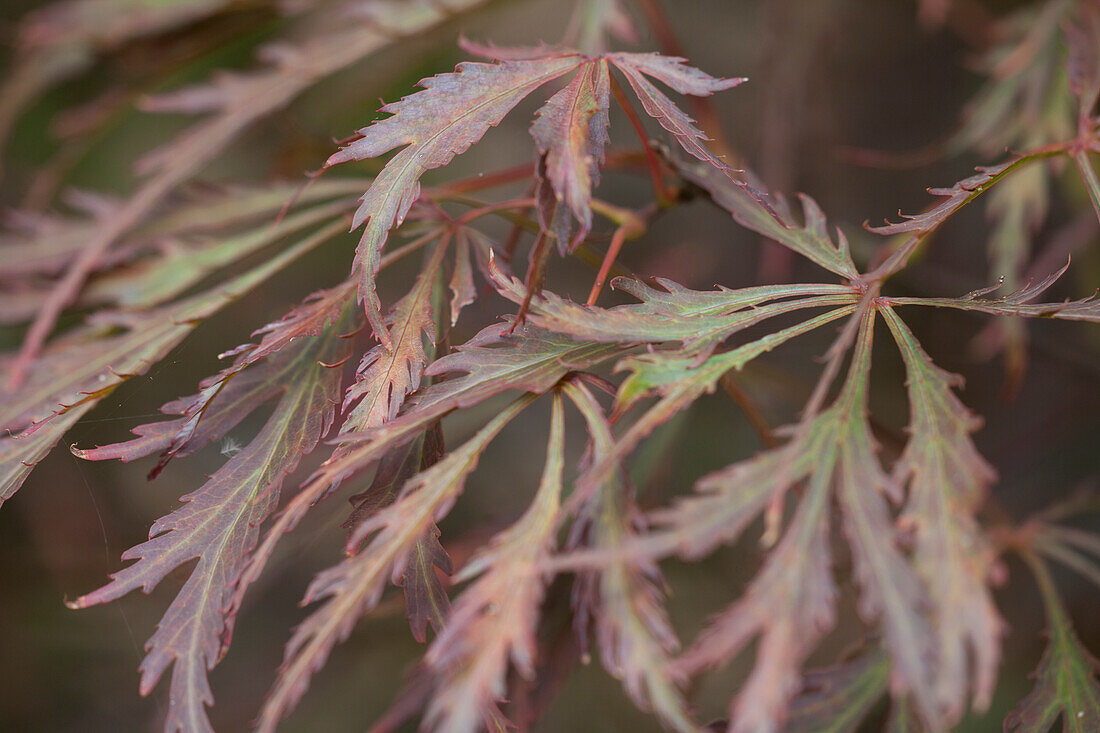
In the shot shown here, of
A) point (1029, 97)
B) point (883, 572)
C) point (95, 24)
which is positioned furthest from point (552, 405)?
point (95, 24)

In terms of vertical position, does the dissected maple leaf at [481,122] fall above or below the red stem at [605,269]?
above

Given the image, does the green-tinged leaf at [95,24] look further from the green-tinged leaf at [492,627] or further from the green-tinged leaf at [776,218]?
the green-tinged leaf at [492,627]

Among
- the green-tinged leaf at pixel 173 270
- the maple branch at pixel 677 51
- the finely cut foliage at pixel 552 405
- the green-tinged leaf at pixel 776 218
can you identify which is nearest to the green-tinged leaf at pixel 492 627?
the finely cut foliage at pixel 552 405

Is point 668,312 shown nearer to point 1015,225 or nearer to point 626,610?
point 626,610

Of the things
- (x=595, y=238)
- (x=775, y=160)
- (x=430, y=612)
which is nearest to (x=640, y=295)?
(x=595, y=238)

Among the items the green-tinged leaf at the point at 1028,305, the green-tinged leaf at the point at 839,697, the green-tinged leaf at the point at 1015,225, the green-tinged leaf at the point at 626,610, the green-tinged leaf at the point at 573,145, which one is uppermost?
the green-tinged leaf at the point at 573,145

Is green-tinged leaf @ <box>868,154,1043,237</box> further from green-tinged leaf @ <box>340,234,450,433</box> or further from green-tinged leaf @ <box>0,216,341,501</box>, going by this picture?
green-tinged leaf @ <box>0,216,341,501</box>
